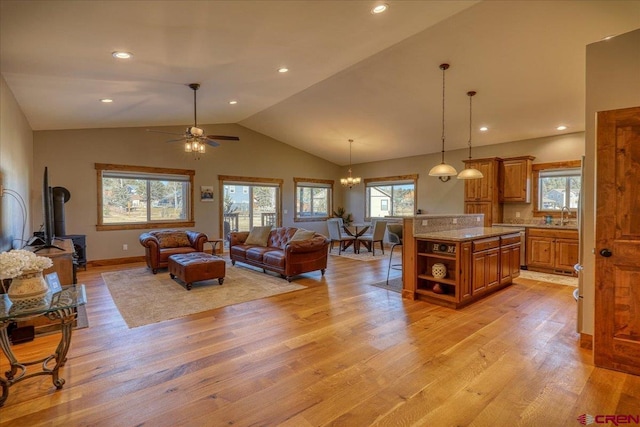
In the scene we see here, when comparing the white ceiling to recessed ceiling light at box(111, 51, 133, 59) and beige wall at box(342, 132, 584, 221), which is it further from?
beige wall at box(342, 132, 584, 221)

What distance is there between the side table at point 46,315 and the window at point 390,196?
8253 millimetres

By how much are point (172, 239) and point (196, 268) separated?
1951 millimetres

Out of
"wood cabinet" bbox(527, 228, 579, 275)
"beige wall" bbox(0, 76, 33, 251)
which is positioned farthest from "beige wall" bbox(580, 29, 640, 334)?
"beige wall" bbox(0, 76, 33, 251)

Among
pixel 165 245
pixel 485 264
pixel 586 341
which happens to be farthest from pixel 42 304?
pixel 485 264

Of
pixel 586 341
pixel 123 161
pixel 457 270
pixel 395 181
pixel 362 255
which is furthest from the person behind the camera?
pixel 395 181

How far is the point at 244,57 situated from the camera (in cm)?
385

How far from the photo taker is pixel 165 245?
6305mm

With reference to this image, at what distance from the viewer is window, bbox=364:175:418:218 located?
9.37 meters

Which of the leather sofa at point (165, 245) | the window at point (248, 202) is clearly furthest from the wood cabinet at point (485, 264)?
the window at point (248, 202)

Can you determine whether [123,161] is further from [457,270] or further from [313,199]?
[457,270]

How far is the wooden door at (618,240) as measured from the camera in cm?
236

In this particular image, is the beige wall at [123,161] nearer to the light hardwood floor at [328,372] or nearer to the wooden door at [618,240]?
the light hardwood floor at [328,372]

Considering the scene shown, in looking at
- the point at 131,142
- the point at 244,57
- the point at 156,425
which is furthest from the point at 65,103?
the point at 156,425

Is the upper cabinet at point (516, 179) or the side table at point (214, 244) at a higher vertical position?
the upper cabinet at point (516, 179)
